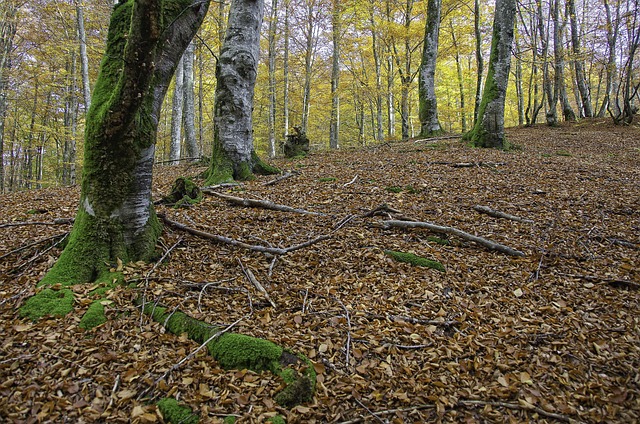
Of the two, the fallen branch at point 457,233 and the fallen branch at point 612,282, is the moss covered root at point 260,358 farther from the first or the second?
the fallen branch at point 612,282

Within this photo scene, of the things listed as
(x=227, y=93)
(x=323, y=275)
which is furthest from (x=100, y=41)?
(x=323, y=275)

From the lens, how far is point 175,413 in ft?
7.30

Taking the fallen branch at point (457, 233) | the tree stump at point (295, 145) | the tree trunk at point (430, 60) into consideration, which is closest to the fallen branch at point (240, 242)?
the fallen branch at point (457, 233)

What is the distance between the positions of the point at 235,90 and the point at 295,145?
4.97m

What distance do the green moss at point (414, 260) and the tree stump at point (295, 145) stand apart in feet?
27.1

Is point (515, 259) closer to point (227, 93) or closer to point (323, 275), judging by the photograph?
point (323, 275)

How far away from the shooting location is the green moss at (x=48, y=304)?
298 centimetres

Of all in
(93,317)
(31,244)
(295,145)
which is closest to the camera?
(93,317)

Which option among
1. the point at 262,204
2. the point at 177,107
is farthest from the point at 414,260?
the point at 177,107

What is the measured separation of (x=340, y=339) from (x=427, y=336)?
788 mm

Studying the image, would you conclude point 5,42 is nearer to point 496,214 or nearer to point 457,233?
point 457,233

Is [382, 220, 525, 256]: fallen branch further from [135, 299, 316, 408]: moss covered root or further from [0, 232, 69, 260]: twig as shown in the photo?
[0, 232, 69, 260]: twig

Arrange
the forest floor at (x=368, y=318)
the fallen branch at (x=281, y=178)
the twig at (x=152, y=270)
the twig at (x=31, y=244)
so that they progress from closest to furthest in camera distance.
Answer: the forest floor at (x=368, y=318), the twig at (x=152, y=270), the twig at (x=31, y=244), the fallen branch at (x=281, y=178)

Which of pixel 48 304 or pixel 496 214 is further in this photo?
pixel 496 214
